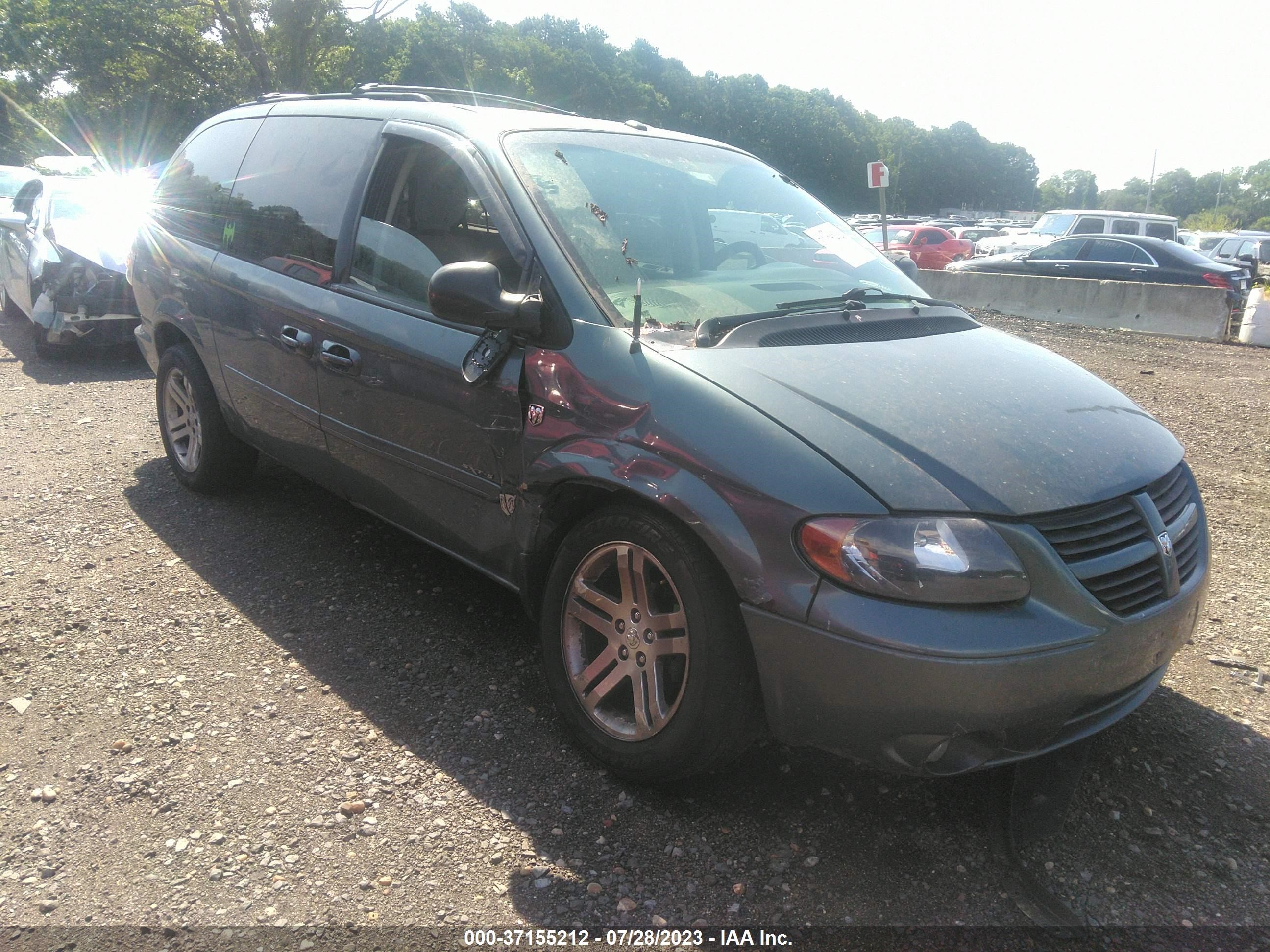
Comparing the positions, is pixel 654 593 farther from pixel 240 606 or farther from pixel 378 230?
pixel 240 606

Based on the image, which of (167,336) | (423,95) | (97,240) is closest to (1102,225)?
(97,240)

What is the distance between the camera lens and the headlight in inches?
84.0

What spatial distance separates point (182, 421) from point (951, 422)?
404 cm

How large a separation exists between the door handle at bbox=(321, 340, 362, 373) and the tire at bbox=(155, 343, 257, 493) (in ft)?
4.34

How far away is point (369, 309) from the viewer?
3.37 m

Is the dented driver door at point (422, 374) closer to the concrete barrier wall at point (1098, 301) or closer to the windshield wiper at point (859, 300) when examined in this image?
the windshield wiper at point (859, 300)

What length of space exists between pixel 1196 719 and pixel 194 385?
4.45 metres

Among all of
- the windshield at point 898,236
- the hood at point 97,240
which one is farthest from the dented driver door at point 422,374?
the windshield at point 898,236

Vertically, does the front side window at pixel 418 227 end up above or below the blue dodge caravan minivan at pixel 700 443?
above

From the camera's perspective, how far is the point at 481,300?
2689 millimetres

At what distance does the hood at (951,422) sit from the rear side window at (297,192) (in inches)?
70.3

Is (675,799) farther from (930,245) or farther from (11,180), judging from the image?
(930,245)

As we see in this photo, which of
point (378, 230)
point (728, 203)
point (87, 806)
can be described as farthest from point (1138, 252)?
point (87, 806)

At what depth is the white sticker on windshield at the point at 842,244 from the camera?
3623 millimetres
